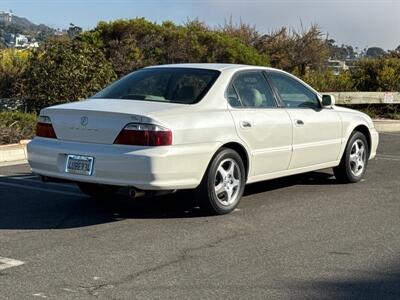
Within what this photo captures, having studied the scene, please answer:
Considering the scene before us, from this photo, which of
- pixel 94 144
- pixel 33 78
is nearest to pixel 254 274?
pixel 94 144

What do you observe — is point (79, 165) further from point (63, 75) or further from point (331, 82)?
point (331, 82)

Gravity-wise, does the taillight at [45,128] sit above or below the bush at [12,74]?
below

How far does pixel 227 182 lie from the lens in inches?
281

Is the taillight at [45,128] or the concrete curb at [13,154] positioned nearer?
the taillight at [45,128]

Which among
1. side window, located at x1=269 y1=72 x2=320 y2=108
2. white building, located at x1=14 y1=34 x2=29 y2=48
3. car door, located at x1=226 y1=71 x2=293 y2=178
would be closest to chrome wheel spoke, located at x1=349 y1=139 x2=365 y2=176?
side window, located at x1=269 y1=72 x2=320 y2=108

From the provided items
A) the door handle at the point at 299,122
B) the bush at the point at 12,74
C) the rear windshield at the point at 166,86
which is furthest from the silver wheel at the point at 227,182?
the bush at the point at 12,74

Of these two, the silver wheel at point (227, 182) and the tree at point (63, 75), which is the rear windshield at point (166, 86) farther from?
the tree at point (63, 75)

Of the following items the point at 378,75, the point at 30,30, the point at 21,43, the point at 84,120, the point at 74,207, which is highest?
the point at 30,30

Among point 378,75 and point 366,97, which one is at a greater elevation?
point 378,75

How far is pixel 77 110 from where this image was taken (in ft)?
22.3

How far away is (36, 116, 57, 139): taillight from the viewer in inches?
275

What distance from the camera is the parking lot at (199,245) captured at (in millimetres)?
4898

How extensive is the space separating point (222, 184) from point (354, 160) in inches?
112

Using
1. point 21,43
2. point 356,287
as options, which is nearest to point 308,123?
point 356,287
